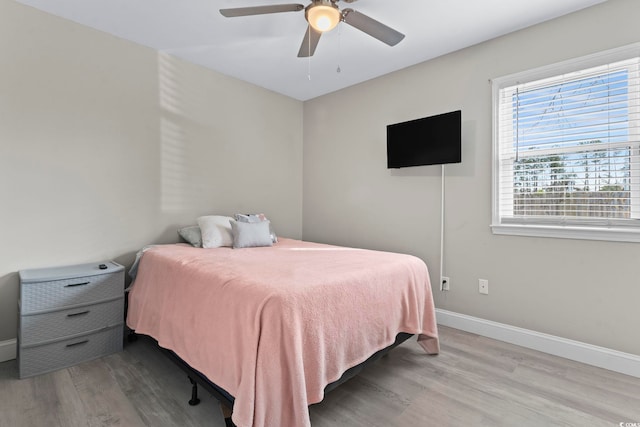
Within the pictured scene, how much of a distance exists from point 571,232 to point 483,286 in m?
0.80

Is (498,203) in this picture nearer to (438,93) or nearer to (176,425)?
(438,93)

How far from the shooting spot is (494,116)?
2.72m

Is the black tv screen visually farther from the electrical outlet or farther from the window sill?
the electrical outlet

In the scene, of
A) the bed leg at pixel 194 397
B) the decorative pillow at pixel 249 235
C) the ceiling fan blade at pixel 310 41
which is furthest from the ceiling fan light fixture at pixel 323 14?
the bed leg at pixel 194 397

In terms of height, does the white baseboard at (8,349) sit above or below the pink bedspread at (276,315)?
below

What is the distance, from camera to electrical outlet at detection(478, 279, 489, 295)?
110 inches

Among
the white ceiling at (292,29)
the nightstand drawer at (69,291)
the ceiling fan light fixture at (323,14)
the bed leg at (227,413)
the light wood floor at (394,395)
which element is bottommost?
the light wood floor at (394,395)

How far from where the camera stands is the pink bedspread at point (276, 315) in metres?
1.33

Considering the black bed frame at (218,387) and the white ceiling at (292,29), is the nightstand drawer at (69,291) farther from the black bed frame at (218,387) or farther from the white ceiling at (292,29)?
the white ceiling at (292,29)

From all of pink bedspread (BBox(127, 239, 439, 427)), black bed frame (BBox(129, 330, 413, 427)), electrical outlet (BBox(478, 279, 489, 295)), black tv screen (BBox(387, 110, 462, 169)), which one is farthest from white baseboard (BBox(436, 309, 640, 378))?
black tv screen (BBox(387, 110, 462, 169))

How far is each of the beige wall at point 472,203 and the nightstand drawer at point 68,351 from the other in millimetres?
2482

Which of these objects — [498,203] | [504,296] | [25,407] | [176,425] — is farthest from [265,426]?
[498,203]

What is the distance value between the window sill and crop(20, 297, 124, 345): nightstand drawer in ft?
10.5

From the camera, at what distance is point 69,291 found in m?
2.21
